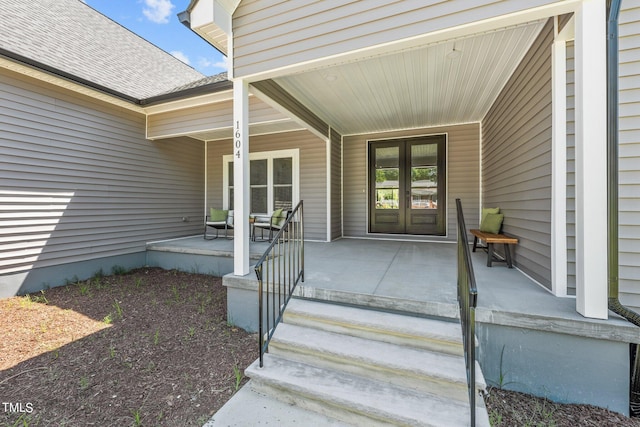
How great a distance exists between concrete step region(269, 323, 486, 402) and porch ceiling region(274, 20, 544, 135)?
306 centimetres

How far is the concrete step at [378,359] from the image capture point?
5.85 feet

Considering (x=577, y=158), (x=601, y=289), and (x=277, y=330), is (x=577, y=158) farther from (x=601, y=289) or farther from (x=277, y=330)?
(x=277, y=330)

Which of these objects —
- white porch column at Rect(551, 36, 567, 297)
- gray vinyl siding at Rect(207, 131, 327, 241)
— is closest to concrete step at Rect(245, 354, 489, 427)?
white porch column at Rect(551, 36, 567, 297)

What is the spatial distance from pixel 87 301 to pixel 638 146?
646 centimetres

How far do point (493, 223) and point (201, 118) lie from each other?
5.47 metres

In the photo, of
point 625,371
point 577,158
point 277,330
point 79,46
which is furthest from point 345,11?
point 79,46

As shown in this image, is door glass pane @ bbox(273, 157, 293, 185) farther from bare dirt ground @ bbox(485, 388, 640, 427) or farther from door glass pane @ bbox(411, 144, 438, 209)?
bare dirt ground @ bbox(485, 388, 640, 427)

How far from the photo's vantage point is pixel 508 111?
12.3 ft

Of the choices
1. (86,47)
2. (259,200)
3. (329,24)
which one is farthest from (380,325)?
(86,47)

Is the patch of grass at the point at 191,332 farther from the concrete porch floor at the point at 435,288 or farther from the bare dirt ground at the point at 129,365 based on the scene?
the concrete porch floor at the point at 435,288

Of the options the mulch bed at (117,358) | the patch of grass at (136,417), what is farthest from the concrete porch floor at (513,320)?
the patch of grass at (136,417)

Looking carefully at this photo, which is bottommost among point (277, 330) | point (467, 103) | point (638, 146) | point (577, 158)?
point (277, 330)

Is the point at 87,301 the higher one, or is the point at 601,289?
the point at 601,289

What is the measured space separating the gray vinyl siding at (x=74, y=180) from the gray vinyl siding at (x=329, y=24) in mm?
3567
